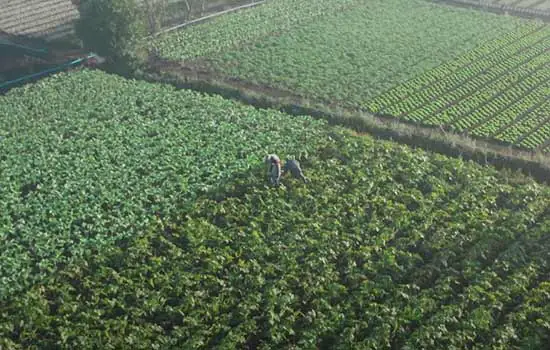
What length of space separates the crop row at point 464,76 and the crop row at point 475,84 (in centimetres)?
8

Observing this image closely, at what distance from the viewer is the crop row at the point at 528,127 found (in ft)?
75.3

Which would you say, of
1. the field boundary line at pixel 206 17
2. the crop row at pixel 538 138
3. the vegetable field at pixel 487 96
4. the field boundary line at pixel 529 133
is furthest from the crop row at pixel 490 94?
the field boundary line at pixel 206 17

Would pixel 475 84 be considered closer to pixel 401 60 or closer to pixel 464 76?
pixel 464 76

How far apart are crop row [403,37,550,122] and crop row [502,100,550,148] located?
204cm

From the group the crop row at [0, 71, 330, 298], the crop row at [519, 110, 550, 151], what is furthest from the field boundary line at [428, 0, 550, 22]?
the crop row at [0, 71, 330, 298]

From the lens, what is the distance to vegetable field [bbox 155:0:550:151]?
24875 mm

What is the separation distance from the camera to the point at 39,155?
2114cm

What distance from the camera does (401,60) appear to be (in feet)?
95.2

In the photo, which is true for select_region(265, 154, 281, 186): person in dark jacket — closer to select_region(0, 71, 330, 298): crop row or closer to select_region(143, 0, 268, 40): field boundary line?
select_region(0, 71, 330, 298): crop row

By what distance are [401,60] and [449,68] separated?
1.93 meters

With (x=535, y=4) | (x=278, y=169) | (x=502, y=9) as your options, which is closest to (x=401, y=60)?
(x=502, y=9)

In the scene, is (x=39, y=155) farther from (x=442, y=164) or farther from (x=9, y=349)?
(x=442, y=164)

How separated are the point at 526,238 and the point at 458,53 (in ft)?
46.8

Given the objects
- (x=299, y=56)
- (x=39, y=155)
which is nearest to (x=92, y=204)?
(x=39, y=155)
